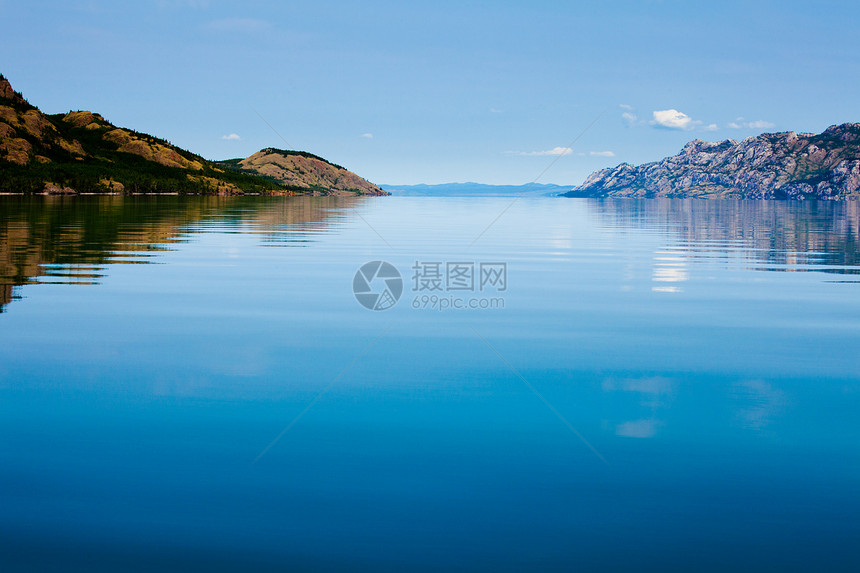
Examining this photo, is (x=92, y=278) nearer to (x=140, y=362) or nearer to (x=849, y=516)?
(x=140, y=362)

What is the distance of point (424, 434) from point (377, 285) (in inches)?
632

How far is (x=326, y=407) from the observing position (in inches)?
426

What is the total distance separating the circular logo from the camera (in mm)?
21703

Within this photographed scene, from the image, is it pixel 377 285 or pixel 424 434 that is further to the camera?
pixel 377 285

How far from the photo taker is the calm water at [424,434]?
6.84m

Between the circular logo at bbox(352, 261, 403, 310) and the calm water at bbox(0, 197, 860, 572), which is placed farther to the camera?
the circular logo at bbox(352, 261, 403, 310)

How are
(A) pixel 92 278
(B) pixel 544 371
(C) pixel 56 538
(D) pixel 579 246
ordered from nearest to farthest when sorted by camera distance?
(C) pixel 56 538 < (B) pixel 544 371 < (A) pixel 92 278 < (D) pixel 579 246

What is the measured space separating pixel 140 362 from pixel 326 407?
4.85 m

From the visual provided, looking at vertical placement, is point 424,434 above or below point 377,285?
below

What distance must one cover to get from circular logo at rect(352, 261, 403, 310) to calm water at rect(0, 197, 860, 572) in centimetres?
68

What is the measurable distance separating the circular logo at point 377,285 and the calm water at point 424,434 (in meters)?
0.68

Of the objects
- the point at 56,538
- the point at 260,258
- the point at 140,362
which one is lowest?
the point at 56,538

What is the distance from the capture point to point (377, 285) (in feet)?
83.5

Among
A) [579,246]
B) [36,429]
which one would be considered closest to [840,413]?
[36,429]
